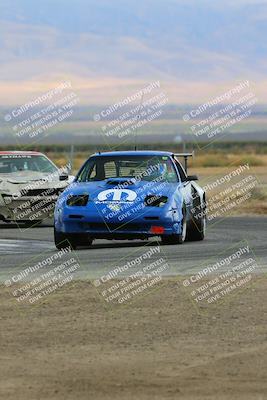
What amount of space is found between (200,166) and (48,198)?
1849 inches

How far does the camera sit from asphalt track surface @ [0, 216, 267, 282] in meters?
14.4

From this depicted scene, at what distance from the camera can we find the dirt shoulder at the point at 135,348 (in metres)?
7.85

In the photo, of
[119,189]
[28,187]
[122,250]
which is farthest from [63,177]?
[122,250]

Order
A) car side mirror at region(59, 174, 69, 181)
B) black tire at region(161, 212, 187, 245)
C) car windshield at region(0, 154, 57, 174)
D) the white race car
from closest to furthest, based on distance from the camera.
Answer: black tire at region(161, 212, 187, 245), the white race car, car side mirror at region(59, 174, 69, 181), car windshield at region(0, 154, 57, 174)

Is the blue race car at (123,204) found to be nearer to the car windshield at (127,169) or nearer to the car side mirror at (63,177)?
the car windshield at (127,169)

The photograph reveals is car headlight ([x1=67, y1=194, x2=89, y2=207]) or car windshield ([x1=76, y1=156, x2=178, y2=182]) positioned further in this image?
car windshield ([x1=76, y1=156, x2=178, y2=182])

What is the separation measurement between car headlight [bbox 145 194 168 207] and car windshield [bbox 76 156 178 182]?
0.63 m

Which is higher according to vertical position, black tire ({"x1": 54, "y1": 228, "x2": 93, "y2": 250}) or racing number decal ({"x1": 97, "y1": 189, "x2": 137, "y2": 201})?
racing number decal ({"x1": 97, "y1": 189, "x2": 137, "y2": 201})

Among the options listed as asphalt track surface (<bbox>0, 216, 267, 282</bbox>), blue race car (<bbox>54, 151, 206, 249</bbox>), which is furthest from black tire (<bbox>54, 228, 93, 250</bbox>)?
asphalt track surface (<bbox>0, 216, 267, 282</bbox>)

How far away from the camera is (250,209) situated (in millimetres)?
27906

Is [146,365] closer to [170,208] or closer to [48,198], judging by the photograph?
[170,208]

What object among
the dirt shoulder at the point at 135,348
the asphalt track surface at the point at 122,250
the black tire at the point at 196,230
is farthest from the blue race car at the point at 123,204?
the dirt shoulder at the point at 135,348

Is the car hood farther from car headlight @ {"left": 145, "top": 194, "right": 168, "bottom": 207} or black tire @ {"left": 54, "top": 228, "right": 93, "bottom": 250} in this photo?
black tire @ {"left": 54, "top": 228, "right": 93, "bottom": 250}

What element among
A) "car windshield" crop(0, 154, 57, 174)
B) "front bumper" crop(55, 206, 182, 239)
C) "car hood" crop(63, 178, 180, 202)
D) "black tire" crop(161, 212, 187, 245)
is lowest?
"car windshield" crop(0, 154, 57, 174)
